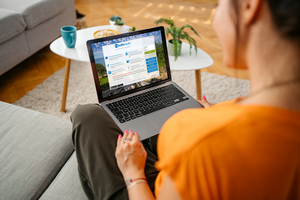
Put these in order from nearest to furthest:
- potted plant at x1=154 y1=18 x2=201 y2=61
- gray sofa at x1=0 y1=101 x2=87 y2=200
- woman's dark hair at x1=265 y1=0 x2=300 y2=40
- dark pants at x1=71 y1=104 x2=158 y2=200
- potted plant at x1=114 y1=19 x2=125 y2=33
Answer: woman's dark hair at x1=265 y1=0 x2=300 y2=40 < dark pants at x1=71 y1=104 x2=158 y2=200 < gray sofa at x1=0 y1=101 x2=87 y2=200 < potted plant at x1=154 y1=18 x2=201 y2=61 < potted plant at x1=114 y1=19 x2=125 y2=33

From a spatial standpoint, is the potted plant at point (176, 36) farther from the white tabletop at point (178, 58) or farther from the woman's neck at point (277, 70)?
the woman's neck at point (277, 70)

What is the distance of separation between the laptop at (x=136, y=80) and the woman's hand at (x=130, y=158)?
0.13 meters

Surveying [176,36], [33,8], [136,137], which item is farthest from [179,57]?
[33,8]

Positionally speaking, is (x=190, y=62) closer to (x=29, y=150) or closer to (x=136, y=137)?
(x=136, y=137)

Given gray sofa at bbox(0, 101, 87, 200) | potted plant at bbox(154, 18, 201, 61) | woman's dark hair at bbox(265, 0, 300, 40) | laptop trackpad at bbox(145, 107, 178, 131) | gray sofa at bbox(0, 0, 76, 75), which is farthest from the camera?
gray sofa at bbox(0, 0, 76, 75)

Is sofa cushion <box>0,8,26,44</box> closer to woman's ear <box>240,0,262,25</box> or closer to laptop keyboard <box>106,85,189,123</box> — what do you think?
laptop keyboard <box>106,85,189,123</box>

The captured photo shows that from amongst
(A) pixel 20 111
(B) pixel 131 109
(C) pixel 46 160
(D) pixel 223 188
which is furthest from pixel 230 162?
(A) pixel 20 111

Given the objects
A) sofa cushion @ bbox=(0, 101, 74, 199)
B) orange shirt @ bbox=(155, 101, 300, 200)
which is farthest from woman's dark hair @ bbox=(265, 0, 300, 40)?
sofa cushion @ bbox=(0, 101, 74, 199)

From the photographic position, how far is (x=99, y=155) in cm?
73

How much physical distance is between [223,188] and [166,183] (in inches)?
4.2

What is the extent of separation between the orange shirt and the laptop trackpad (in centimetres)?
54

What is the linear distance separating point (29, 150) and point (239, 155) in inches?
32.9

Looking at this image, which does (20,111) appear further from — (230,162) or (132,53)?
(230,162)

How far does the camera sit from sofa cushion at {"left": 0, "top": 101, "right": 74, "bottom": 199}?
79 cm
